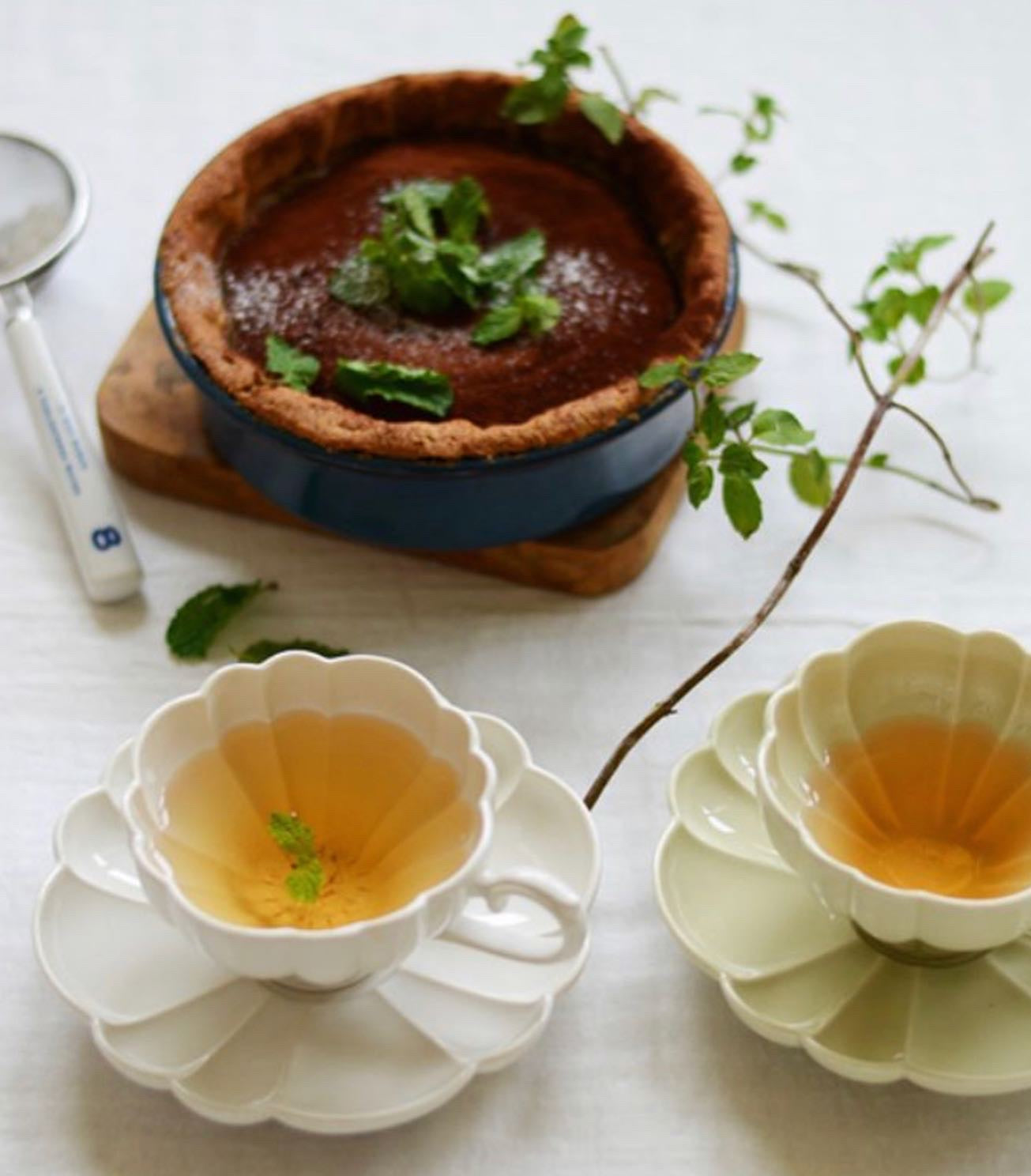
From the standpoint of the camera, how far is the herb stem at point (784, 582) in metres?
1.11

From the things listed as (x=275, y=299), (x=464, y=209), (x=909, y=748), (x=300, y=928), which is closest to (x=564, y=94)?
(x=464, y=209)

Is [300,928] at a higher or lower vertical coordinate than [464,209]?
lower

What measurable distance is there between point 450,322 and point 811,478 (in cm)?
26

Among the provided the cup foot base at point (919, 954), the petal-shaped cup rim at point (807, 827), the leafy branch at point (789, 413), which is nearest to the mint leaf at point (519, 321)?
the leafy branch at point (789, 413)

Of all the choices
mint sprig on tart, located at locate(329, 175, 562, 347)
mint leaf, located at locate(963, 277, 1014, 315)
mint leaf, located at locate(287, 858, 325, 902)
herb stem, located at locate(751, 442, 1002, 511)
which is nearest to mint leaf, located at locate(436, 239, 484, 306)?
mint sprig on tart, located at locate(329, 175, 562, 347)

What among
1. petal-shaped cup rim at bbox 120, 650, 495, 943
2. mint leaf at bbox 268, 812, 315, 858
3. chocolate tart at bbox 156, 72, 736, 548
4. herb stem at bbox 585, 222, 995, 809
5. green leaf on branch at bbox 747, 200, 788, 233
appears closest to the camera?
petal-shaped cup rim at bbox 120, 650, 495, 943

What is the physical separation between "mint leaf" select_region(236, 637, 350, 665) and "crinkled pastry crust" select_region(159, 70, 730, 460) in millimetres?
134

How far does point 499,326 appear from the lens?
1.29 metres

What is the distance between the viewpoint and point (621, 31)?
169 cm

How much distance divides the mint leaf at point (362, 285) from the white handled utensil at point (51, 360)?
20 cm

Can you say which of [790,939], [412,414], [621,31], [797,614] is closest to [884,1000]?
[790,939]

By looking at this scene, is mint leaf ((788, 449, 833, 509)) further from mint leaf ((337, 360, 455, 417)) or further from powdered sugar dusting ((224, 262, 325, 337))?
powdered sugar dusting ((224, 262, 325, 337))

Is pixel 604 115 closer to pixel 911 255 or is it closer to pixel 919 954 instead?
pixel 911 255

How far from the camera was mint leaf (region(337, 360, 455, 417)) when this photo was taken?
1236mm
